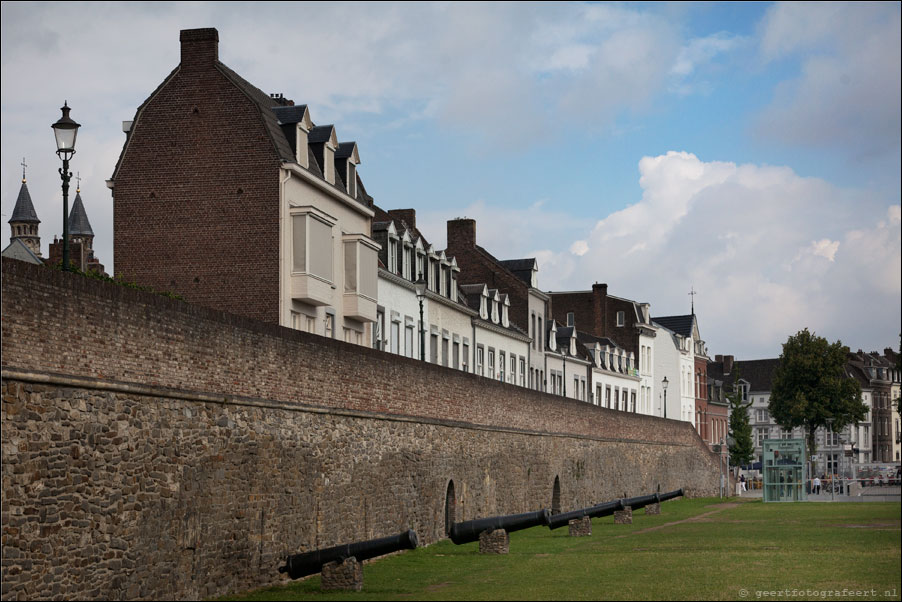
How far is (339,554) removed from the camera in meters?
20.7

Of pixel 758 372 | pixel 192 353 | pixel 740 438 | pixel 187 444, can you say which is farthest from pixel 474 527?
pixel 758 372

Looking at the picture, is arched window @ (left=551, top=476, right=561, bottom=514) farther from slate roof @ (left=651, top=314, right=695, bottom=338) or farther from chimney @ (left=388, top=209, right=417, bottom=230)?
slate roof @ (left=651, top=314, right=695, bottom=338)

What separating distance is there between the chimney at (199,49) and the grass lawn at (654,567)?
14612 mm

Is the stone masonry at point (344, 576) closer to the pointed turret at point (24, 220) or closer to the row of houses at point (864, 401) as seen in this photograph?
the pointed turret at point (24, 220)

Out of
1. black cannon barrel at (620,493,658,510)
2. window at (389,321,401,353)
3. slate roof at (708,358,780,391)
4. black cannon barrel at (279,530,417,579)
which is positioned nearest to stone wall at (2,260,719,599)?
black cannon barrel at (279,530,417,579)

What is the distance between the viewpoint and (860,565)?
22766 millimetres

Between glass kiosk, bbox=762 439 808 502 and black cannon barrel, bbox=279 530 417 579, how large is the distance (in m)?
45.7

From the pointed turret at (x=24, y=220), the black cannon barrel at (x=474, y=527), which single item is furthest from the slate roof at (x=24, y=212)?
the black cannon barrel at (x=474, y=527)

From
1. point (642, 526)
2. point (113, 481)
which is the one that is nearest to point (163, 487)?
point (113, 481)

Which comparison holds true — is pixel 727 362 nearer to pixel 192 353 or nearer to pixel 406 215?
pixel 406 215

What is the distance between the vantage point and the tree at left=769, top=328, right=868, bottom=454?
311 ft

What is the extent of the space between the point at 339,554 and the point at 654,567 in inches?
239

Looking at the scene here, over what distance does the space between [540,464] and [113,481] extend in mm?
27914

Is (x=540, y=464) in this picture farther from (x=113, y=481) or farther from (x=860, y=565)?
(x=113, y=481)
